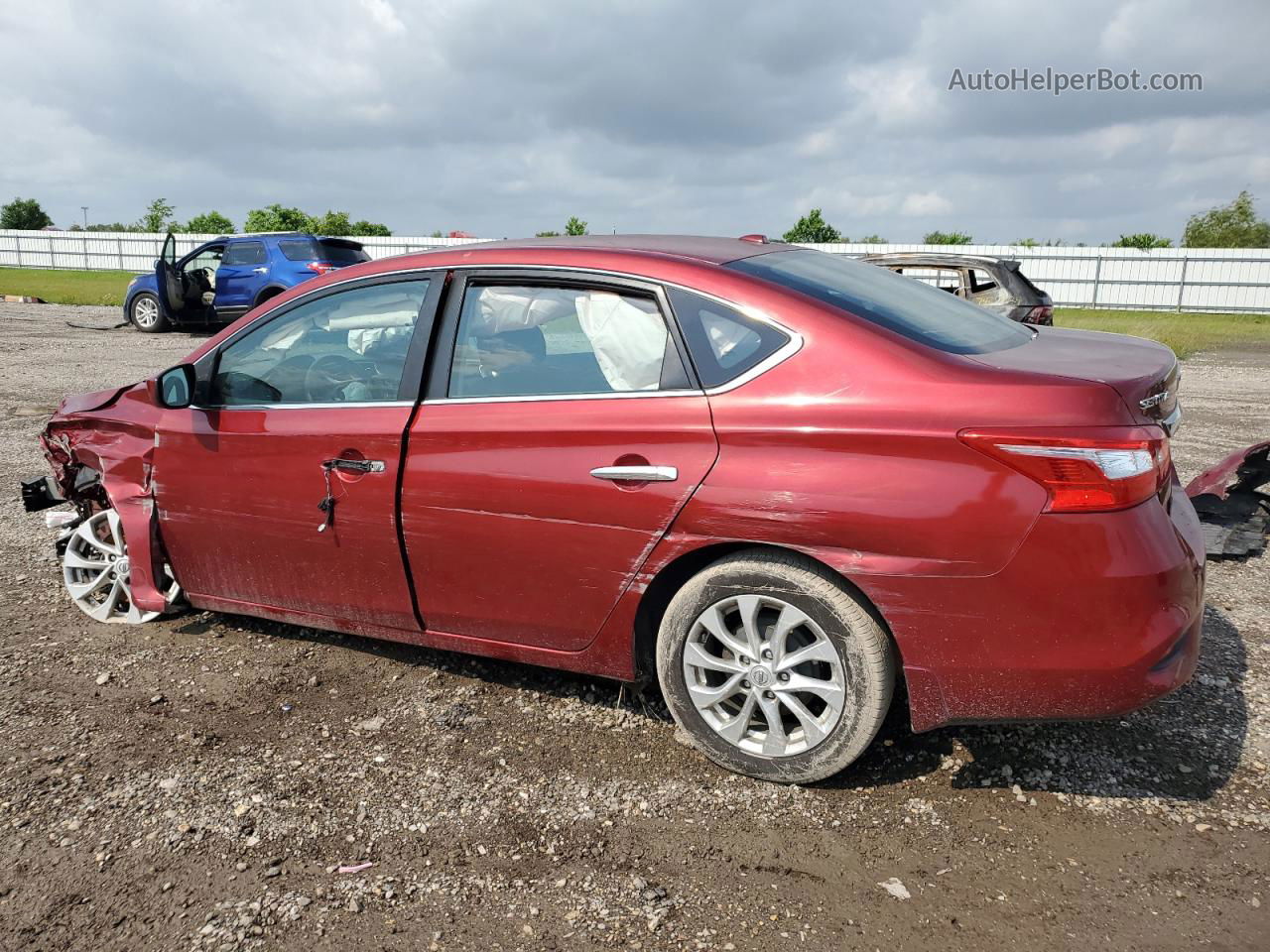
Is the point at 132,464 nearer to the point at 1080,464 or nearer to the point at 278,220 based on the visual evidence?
the point at 1080,464

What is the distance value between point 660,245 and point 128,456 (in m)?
2.42

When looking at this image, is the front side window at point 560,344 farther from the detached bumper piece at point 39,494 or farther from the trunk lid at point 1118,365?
the detached bumper piece at point 39,494

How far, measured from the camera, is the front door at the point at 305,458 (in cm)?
354

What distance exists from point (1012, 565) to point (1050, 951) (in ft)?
3.11

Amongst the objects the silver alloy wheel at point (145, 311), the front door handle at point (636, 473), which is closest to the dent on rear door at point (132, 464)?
the front door handle at point (636, 473)

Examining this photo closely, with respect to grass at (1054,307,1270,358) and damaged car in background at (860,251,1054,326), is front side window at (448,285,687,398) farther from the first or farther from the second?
grass at (1054,307,1270,358)

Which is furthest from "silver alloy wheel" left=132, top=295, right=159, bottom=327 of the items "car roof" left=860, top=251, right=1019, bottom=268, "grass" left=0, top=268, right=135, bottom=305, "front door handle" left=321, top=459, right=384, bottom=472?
"front door handle" left=321, top=459, right=384, bottom=472

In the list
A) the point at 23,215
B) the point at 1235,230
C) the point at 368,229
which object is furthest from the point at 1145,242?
the point at 23,215

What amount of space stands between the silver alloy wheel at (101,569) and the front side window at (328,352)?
1002 millimetres

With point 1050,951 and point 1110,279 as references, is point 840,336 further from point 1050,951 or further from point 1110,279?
point 1110,279

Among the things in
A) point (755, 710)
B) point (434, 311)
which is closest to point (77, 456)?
point (434, 311)

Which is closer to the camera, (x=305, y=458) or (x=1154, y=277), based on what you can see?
(x=305, y=458)

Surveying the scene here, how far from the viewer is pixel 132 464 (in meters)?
4.12

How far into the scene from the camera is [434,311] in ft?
11.6
